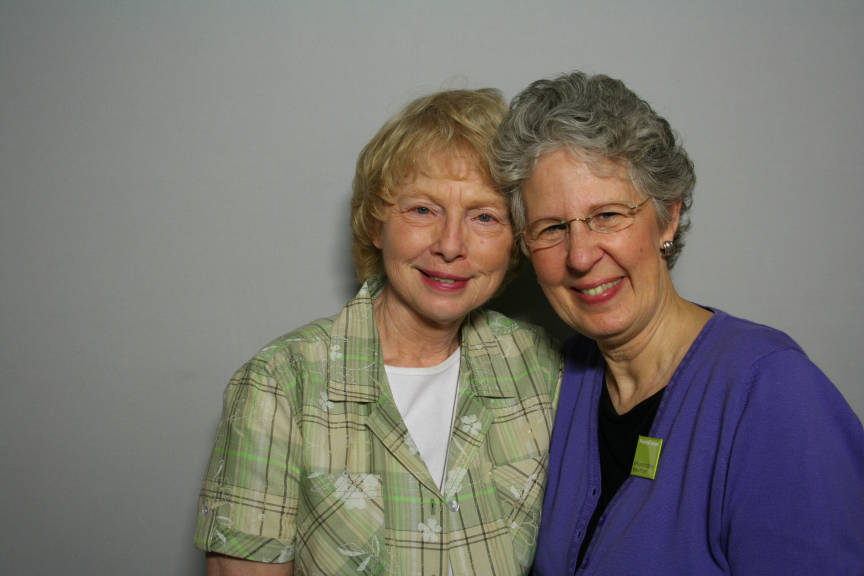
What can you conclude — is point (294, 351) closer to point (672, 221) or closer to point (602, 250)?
point (602, 250)

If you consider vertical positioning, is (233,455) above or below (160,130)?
below

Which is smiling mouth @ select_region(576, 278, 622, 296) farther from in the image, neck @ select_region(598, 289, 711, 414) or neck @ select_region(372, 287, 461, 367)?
neck @ select_region(372, 287, 461, 367)

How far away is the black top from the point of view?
1.60 metres

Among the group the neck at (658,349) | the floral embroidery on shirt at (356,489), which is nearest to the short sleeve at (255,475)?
Result: the floral embroidery on shirt at (356,489)

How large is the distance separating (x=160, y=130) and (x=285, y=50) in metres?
0.48

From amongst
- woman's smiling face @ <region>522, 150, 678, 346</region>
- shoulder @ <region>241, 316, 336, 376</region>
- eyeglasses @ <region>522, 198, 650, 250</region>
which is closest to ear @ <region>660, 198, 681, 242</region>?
woman's smiling face @ <region>522, 150, 678, 346</region>

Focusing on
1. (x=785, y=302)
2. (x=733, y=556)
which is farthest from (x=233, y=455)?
(x=785, y=302)

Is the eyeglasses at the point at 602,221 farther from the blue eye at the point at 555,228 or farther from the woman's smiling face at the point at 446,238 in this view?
the woman's smiling face at the point at 446,238

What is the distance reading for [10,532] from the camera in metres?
2.22

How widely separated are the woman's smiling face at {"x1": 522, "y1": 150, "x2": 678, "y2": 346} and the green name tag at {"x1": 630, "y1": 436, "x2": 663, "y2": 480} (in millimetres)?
273

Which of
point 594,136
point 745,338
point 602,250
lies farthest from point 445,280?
point 745,338

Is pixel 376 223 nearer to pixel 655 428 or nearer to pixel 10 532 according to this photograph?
pixel 655 428

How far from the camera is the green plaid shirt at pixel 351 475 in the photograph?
5.03ft

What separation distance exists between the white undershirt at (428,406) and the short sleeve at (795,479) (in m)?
0.74
